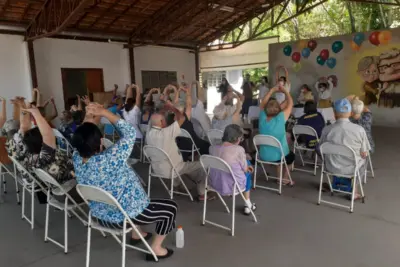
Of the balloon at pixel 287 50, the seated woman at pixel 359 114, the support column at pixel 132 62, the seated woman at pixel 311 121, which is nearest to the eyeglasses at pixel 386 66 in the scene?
the balloon at pixel 287 50

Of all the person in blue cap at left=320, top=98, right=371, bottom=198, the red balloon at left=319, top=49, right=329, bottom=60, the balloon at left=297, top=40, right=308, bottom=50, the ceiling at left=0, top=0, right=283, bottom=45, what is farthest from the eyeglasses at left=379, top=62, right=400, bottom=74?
the person in blue cap at left=320, top=98, right=371, bottom=198

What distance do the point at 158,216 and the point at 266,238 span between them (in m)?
1.09

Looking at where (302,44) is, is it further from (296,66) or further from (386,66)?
(386,66)

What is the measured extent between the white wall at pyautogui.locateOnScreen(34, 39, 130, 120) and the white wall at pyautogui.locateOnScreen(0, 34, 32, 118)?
37 centimetres

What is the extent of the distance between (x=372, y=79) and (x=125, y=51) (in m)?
8.26

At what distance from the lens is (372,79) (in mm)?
9203

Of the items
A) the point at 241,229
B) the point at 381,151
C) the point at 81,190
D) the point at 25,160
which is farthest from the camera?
the point at 381,151

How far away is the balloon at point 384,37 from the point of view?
8723mm

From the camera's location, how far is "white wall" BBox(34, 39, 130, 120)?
9.47 meters

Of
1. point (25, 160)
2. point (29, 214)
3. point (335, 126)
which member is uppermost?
point (335, 126)

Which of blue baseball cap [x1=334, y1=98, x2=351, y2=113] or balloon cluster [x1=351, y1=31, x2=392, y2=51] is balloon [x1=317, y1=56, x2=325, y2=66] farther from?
blue baseball cap [x1=334, y1=98, x2=351, y2=113]

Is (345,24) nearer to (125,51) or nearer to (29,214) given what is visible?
(125,51)

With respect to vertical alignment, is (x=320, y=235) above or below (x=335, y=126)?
below

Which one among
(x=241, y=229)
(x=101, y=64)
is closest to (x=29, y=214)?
(x=241, y=229)
